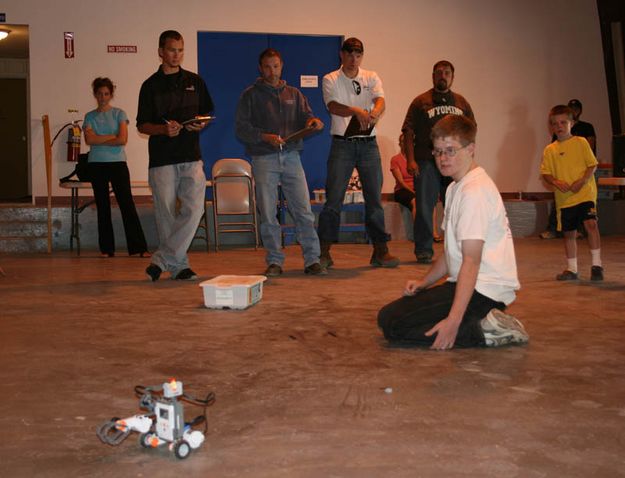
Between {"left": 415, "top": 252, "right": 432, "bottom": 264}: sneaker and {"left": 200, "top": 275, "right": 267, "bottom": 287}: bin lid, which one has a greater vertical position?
{"left": 415, "top": 252, "right": 432, "bottom": 264}: sneaker

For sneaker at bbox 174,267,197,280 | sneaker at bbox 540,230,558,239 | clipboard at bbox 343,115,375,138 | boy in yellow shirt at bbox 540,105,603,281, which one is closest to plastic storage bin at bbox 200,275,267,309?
sneaker at bbox 174,267,197,280

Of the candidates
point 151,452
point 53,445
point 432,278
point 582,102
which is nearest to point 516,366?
point 432,278

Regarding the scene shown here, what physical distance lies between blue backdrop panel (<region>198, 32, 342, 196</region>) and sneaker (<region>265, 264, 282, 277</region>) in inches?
151

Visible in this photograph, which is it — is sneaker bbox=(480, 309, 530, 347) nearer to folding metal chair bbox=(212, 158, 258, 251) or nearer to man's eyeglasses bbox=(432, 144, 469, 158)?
man's eyeglasses bbox=(432, 144, 469, 158)

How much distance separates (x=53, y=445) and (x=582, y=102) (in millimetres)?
9906

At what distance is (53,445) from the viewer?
2.50 m

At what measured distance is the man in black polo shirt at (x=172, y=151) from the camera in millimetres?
5855

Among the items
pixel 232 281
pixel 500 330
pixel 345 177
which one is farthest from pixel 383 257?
pixel 500 330

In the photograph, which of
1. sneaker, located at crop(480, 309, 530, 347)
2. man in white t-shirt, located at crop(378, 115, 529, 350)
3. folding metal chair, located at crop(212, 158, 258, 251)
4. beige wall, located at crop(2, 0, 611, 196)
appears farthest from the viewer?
beige wall, located at crop(2, 0, 611, 196)

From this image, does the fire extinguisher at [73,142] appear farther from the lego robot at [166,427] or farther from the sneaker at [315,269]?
the lego robot at [166,427]

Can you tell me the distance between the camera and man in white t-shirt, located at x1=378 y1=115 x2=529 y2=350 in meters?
3.54

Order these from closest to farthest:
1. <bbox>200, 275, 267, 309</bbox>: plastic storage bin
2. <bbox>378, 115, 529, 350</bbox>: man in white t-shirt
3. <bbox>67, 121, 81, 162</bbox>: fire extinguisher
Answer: <bbox>378, 115, 529, 350</bbox>: man in white t-shirt < <bbox>200, 275, 267, 309</bbox>: plastic storage bin < <bbox>67, 121, 81, 162</bbox>: fire extinguisher

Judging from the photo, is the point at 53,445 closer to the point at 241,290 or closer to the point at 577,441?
the point at 577,441

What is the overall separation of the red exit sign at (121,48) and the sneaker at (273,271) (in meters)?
4.44
